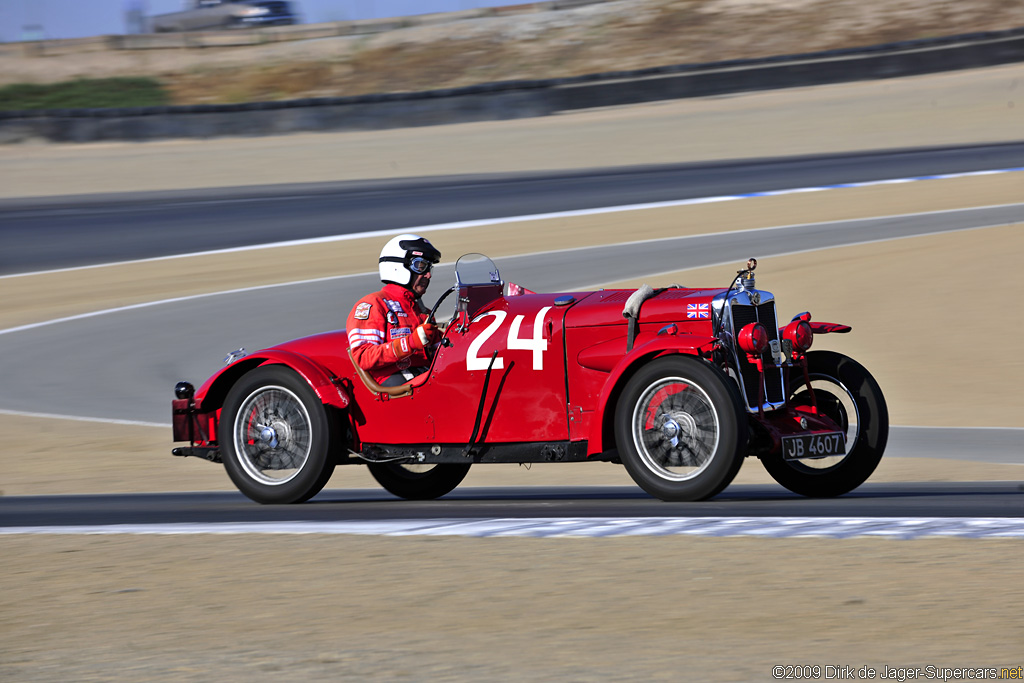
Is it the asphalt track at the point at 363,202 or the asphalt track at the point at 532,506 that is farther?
the asphalt track at the point at 363,202

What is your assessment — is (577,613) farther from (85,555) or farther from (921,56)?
(921,56)

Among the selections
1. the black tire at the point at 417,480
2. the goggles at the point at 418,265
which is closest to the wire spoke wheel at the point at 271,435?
the black tire at the point at 417,480

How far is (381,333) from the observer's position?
8664 millimetres

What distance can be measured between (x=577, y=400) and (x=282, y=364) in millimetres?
1859

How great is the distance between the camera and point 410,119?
132 feet

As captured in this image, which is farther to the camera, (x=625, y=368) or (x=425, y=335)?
(x=425, y=335)

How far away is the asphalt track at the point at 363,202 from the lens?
25.5 meters

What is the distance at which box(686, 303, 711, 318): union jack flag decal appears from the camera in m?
7.93

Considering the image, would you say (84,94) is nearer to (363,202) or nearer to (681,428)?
(363,202)

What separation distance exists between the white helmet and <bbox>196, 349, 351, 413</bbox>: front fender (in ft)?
2.25

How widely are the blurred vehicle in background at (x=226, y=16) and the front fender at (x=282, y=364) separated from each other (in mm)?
50044

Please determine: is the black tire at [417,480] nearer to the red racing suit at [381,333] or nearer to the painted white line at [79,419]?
the red racing suit at [381,333]

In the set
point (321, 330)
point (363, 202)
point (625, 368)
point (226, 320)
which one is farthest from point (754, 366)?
point (363, 202)

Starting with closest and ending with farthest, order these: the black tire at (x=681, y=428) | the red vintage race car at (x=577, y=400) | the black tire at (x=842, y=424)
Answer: the black tire at (x=681, y=428) → the red vintage race car at (x=577, y=400) → the black tire at (x=842, y=424)
